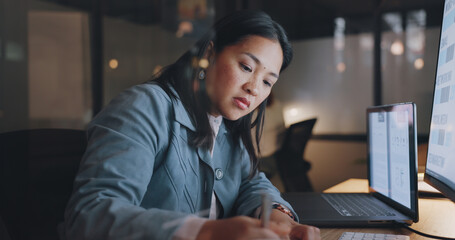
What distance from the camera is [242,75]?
2.31 ft

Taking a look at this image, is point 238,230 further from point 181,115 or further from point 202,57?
point 202,57

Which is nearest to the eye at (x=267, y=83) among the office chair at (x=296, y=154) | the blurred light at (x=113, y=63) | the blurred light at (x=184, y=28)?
the office chair at (x=296, y=154)

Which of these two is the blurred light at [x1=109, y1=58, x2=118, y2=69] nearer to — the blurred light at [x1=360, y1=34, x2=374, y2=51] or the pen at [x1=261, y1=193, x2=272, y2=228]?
the blurred light at [x1=360, y1=34, x2=374, y2=51]

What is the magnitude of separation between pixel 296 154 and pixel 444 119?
1.79 metres

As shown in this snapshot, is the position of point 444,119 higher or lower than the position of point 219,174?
higher

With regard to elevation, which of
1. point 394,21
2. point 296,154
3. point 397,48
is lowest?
point 296,154

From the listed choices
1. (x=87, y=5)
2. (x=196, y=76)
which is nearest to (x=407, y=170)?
(x=196, y=76)

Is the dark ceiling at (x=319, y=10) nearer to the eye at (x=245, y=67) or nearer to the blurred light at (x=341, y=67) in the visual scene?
the blurred light at (x=341, y=67)

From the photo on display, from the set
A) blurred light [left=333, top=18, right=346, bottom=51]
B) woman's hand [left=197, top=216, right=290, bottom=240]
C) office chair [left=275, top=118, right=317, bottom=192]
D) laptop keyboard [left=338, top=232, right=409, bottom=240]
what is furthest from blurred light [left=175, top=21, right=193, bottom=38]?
woman's hand [left=197, top=216, right=290, bottom=240]

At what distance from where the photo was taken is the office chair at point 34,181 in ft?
2.38

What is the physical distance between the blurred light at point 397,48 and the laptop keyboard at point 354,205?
2220 millimetres

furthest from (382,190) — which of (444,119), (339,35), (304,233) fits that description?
(339,35)

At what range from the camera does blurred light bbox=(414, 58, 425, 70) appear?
2.80 m

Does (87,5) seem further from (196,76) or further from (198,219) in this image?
(198,219)
